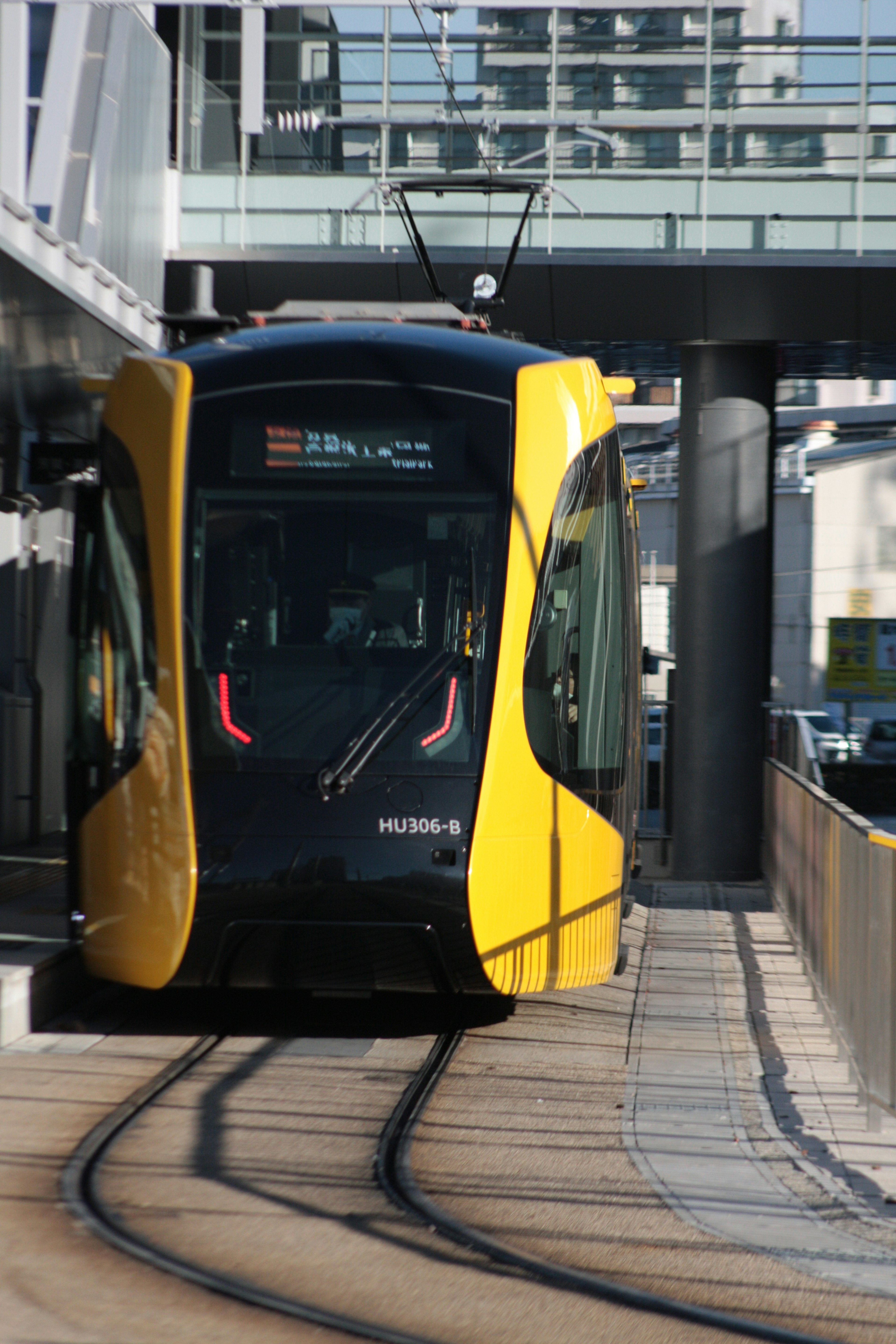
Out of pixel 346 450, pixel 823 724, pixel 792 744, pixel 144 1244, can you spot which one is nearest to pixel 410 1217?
pixel 144 1244

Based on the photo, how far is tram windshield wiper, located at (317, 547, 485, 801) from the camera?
7.11 metres

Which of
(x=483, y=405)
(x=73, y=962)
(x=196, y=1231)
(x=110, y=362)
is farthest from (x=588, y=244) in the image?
(x=196, y=1231)

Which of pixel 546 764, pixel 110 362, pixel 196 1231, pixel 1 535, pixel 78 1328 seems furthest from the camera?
pixel 1 535

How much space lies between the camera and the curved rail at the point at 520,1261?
406 cm

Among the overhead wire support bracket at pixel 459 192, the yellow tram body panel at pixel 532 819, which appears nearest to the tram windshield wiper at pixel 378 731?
the yellow tram body panel at pixel 532 819

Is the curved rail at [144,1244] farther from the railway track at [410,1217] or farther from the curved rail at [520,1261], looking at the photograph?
the curved rail at [520,1261]

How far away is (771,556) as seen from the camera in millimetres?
16531

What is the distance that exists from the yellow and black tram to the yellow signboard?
1091cm

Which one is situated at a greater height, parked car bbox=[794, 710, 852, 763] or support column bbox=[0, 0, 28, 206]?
support column bbox=[0, 0, 28, 206]

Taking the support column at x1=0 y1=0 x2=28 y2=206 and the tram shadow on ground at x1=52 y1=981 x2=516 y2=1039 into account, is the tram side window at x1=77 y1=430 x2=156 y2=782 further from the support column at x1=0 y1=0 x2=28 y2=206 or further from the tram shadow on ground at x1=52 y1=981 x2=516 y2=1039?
Result: the support column at x1=0 y1=0 x2=28 y2=206

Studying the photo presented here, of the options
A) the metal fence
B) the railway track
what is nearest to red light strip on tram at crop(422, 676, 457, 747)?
the railway track

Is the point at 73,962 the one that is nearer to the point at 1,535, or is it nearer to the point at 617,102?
the point at 1,535

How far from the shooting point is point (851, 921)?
7113mm

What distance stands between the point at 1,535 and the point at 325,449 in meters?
7.05
